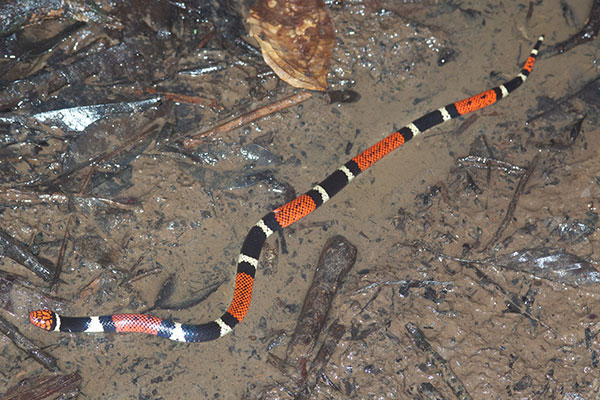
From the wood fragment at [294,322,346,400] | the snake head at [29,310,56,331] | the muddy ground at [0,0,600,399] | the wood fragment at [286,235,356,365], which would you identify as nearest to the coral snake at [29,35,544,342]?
the snake head at [29,310,56,331]

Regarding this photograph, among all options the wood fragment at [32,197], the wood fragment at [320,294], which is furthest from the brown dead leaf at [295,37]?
the wood fragment at [32,197]

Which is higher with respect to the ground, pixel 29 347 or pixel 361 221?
pixel 29 347

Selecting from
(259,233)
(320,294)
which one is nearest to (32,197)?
(259,233)

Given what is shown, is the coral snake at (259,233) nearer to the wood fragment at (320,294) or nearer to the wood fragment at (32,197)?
the wood fragment at (320,294)

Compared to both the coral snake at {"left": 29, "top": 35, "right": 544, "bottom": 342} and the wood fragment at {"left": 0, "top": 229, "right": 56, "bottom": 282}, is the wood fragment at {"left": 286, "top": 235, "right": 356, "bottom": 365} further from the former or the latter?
the wood fragment at {"left": 0, "top": 229, "right": 56, "bottom": 282}

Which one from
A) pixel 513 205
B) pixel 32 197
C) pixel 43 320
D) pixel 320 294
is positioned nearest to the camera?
pixel 43 320

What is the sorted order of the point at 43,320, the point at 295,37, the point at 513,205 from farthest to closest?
the point at 295,37
the point at 513,205
the point at 43,320

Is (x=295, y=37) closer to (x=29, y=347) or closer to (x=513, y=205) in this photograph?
(x=513, y=205)
